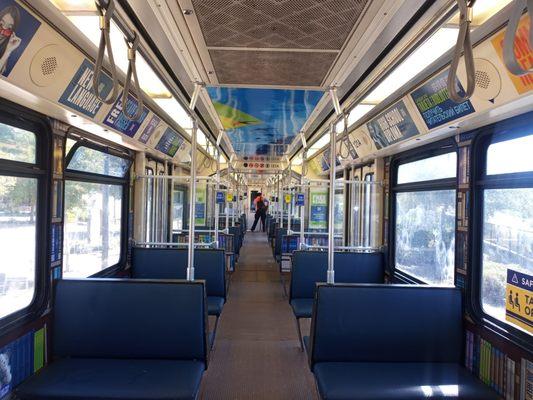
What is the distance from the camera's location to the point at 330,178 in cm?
289

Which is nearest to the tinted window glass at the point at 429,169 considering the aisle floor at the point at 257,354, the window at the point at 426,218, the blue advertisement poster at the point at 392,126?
the window at the point at 426,218

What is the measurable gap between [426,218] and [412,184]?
1.40 ft

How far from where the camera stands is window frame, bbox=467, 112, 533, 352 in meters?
2.54

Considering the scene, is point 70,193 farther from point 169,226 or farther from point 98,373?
point 169,226

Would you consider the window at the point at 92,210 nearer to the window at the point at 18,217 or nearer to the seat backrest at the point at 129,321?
the window at the point at 18,217

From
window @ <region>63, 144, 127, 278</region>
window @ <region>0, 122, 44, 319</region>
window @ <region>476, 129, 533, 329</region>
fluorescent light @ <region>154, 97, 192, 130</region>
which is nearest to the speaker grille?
window @ <region>0, 122, 44, 319</region>

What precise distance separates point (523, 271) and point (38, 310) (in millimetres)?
3188

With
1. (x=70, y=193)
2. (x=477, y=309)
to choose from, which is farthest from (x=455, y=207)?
(x=70, y=193)

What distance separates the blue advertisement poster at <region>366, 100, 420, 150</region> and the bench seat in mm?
2373

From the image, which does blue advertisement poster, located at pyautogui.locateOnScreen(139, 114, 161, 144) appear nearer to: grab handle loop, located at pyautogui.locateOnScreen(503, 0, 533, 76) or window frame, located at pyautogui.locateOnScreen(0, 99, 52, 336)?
window frame, located at pyautogui.locateOnScreen(0, 99, 52, 336)

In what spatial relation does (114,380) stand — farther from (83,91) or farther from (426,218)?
(426,218)

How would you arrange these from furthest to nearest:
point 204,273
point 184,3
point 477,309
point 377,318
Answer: point 204,273, point 477,309, point 377,318, point 184,3

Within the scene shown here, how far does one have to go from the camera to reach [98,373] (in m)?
2.30

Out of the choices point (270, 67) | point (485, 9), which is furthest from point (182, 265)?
point (485, 9)
